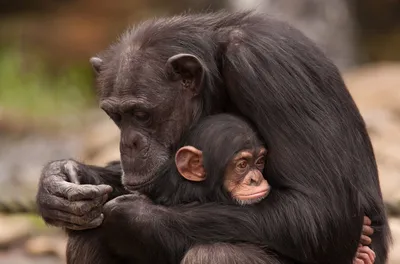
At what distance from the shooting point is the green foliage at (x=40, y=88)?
16030mm

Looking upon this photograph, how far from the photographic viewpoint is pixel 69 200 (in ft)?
17.6

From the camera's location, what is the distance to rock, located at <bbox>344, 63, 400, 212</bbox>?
9.61 metres

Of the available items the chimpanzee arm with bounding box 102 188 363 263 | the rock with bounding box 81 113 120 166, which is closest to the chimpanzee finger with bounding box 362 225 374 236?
the chimpanzee arm with bounding box 102 188 363 263

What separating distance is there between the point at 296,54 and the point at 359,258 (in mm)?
1322

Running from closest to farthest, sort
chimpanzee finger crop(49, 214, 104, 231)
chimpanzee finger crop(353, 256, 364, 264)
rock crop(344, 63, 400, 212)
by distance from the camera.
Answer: chimpanzee finger crop(49, 214, 104, 231)
chimpanzee finger crop(353, 256, 364, 264)
rock crop(344, 63, 400, 212)

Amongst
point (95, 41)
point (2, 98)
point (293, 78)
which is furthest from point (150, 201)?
point (95, 41)

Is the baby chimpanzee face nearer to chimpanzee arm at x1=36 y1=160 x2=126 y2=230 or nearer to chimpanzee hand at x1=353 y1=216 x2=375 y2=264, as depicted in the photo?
chimpanzee arm at x1=36 y1=160 x2=126 y2=230

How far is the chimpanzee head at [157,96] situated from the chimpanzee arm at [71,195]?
0.29 metres

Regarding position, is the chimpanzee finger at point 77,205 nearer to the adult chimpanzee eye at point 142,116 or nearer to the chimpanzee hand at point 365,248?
the adult chimpanzee eye at point 142,116

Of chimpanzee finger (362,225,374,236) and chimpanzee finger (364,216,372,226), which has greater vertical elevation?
chimpanzee finger (364,216,372,226)

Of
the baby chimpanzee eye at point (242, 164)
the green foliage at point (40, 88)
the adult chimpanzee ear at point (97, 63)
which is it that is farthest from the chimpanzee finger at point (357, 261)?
the green foliage at point (40, 88)

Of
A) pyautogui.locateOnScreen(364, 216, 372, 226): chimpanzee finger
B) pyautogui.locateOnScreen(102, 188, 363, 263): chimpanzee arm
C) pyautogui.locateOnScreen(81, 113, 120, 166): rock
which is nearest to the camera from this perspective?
pyautogui.locateOnScreen(102, 188, 363, 263): chimpanzee arm

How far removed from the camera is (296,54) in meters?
5.45

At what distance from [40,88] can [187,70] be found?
454 inches
